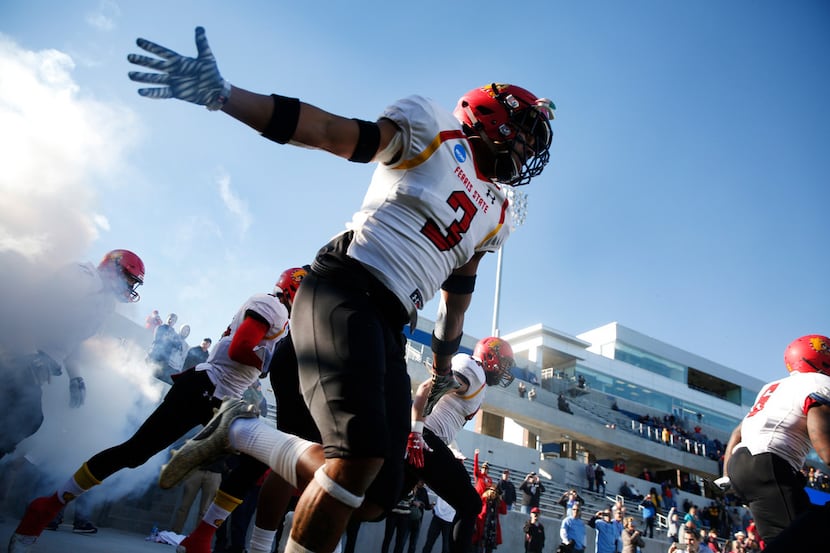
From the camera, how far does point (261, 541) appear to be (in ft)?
10.8

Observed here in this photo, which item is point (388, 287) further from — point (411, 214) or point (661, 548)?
point (661, 548)

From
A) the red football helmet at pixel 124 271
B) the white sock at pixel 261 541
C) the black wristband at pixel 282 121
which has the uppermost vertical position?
the red football helmet at pixel 124 271

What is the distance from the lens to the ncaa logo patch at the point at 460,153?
2.62 m

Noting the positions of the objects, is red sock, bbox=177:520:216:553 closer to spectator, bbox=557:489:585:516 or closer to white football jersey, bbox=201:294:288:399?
white football jersey, bbox=201:294:288:399

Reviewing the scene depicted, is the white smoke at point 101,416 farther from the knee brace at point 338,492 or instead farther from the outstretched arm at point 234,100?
the knee brace at point 338,492

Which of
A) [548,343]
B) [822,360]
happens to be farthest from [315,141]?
[548,343]

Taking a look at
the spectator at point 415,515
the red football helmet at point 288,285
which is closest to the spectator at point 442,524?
the spectator at point 415,515

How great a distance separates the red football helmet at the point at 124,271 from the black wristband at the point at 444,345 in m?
4.10

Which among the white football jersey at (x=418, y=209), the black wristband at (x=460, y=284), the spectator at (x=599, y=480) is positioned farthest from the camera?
the spectator at (x=599, y=480)

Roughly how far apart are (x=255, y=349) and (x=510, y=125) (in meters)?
2.48

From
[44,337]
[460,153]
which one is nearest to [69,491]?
[44,337]

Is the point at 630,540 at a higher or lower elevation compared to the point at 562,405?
lower

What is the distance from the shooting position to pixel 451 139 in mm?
2594

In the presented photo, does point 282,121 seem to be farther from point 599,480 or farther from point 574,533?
point 599,480
